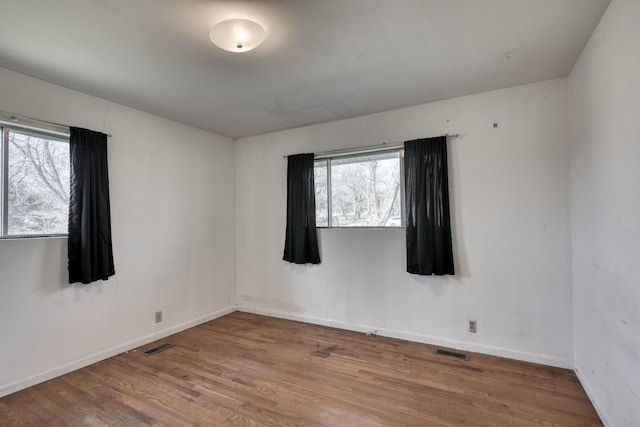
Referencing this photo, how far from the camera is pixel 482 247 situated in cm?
296

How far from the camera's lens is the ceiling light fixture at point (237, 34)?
1.75m

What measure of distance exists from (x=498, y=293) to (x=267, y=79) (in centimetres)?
288

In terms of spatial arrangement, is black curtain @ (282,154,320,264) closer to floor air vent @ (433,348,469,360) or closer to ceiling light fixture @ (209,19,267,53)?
floor air vent @ (433,348,469,360)

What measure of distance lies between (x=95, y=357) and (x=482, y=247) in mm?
3821

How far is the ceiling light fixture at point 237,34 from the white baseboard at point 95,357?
2.96 m

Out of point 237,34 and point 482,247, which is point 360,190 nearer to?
point 482,247

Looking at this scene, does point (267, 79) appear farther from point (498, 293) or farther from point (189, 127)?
point (498, 293)

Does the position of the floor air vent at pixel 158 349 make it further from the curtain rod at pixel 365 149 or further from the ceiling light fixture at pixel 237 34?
the ceiling light fixture at pixel 237 34

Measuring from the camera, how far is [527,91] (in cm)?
278

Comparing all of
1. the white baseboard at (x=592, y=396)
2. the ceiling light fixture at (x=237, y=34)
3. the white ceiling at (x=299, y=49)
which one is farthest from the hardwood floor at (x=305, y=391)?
the white ceiling at (x=299, y=49)

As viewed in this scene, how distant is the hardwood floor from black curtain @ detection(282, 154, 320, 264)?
111 cm

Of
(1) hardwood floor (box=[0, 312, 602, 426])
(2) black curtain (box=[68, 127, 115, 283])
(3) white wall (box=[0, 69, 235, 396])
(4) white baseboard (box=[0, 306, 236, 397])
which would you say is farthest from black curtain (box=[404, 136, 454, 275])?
(2) black curtain (box=[68, 127, 115, 283])

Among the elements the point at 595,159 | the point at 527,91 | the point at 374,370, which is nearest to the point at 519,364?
the point at 374,370

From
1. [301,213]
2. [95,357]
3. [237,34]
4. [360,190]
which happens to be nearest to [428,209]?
[360,190]
